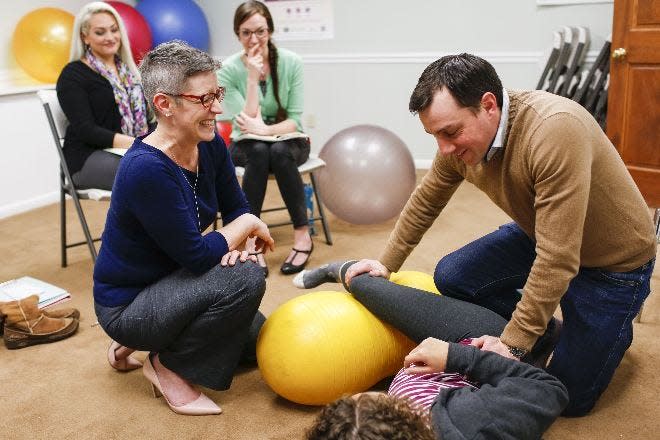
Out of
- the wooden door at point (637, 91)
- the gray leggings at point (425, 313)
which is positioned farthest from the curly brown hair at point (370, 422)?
the wooden door at point (637, 91)

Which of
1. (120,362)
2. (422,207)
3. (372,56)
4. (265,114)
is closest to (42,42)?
(265,114)

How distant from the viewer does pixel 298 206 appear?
3031mm

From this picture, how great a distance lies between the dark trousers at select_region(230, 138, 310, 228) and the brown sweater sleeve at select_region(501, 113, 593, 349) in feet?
5.12

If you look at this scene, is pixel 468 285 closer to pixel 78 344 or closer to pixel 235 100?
pixel 78 344

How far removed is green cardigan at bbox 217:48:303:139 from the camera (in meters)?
3.05

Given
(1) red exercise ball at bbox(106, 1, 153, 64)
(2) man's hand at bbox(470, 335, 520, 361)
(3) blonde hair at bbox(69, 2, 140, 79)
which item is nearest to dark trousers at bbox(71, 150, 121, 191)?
(3) blonde hair at bbox(69, 2, 140, 79)

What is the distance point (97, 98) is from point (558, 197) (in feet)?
6.97

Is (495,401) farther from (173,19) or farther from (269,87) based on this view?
(173,19)

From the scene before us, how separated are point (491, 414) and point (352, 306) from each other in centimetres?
61

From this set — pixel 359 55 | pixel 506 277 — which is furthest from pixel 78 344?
pixel 359 55

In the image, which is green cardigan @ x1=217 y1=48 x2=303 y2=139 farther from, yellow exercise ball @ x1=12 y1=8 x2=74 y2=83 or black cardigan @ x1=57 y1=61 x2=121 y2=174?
yellow exercise ball @ x1=12 y1=8 x2=74 y2=83

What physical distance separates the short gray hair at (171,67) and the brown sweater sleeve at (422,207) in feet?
2.21

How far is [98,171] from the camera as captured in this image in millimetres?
2795

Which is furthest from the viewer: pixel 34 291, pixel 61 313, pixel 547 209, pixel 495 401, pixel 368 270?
pixel 34 291
